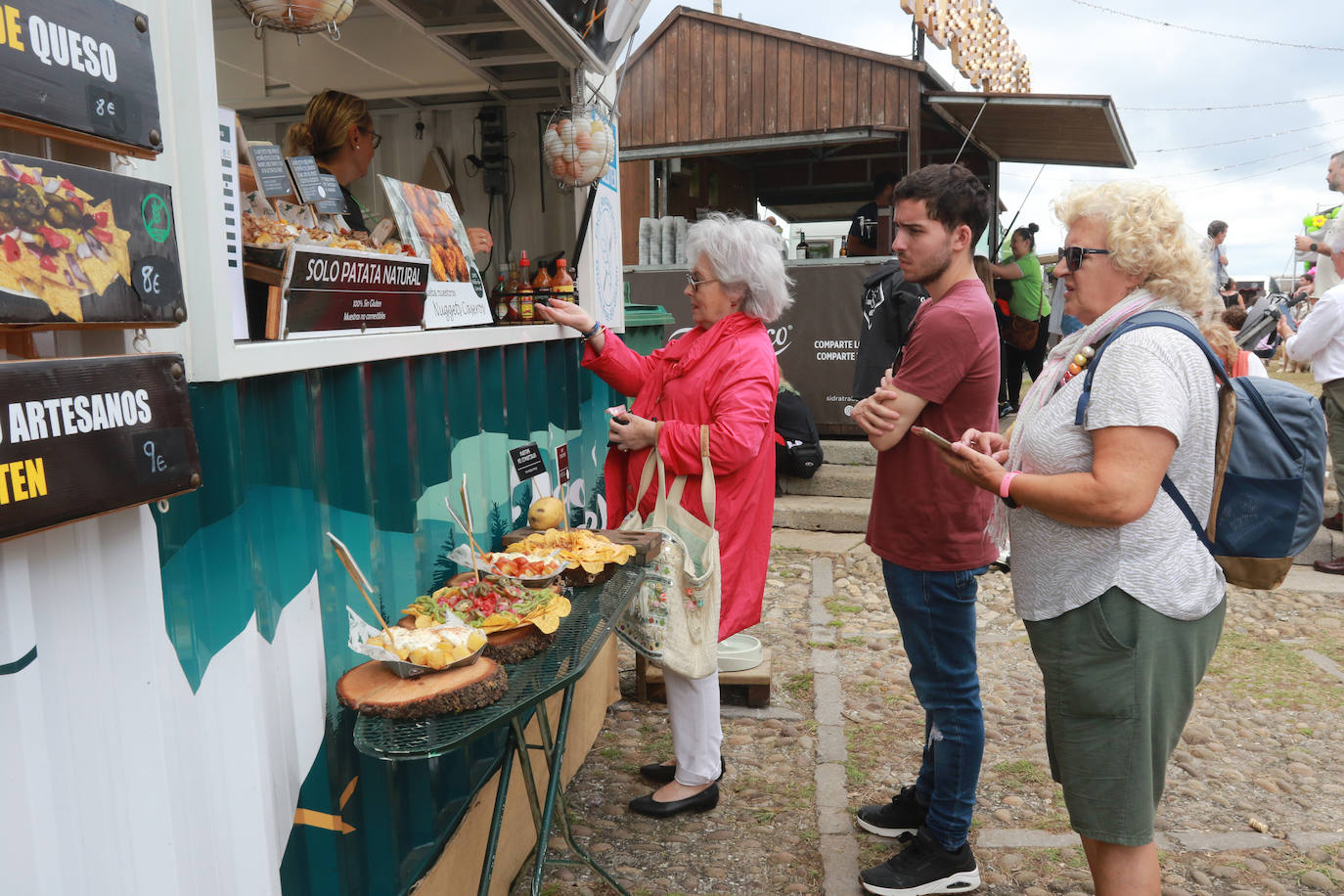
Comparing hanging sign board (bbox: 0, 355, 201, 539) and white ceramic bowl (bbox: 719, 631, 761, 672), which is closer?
hanging sign board (bbox: 0, 355, 201, 539)

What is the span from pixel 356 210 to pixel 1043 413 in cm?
234

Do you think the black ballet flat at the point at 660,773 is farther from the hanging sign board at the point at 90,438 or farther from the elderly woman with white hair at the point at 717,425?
the hanging sign board at the point at 90,438

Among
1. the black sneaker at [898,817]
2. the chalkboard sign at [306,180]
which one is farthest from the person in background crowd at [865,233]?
the chalkboard sign at [306,180]

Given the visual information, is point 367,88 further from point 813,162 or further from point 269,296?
point 813,162

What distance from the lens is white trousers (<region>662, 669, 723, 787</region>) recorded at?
3.45m

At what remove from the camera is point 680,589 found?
3.28m

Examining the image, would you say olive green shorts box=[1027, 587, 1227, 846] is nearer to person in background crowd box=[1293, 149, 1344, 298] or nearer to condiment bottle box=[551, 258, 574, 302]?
condiment bottle box=[551, 258, 574, 302]

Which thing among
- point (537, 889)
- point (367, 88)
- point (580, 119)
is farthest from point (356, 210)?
point (537, 889)

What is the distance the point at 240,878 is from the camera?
1737 millimetres

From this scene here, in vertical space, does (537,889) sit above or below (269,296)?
below

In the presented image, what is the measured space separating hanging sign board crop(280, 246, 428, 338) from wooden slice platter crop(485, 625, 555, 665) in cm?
78

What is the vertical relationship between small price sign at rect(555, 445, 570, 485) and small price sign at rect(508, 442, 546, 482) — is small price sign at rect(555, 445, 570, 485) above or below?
below

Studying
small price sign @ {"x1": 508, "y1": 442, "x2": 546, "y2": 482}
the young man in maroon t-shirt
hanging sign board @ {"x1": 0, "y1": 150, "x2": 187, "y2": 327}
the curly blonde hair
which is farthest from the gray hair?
hanging sign board @ {"x1": 0, "y1": 150, "x2": 187, "y2": 327}

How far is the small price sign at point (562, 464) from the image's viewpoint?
12.5 ft
